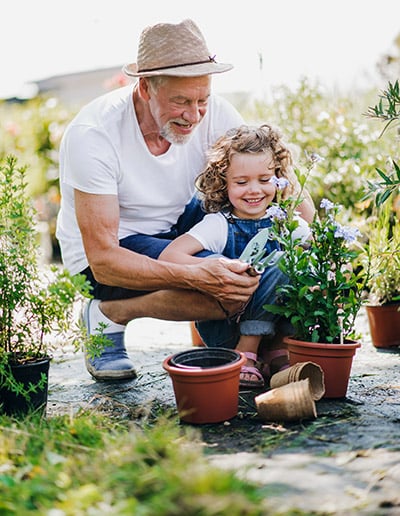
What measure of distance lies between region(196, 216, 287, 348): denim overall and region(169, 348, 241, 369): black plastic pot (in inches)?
13.8

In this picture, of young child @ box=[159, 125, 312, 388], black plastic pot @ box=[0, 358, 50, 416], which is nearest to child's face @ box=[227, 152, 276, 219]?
young child @ box=[159, 125, 312, 388]

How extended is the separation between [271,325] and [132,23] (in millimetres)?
4567

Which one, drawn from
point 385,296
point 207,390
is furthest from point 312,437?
point 385,296

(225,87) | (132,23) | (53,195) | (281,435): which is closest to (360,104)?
(132,23)

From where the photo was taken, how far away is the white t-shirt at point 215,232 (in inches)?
121

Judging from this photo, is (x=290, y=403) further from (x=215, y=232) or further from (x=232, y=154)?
(x=232, y=154)

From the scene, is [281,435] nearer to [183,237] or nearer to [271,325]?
[271,325]

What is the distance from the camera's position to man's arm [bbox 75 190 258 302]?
113 inches

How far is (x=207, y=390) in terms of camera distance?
239cm

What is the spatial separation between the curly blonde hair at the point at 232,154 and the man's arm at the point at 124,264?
0.39 m

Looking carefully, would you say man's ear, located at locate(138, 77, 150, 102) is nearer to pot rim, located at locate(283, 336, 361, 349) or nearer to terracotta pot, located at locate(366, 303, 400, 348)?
pot rim, located at locate(283, 336, 361, 349)

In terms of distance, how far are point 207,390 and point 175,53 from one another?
1.42 m

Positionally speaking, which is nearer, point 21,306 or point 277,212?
point 21,306

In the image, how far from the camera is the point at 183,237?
3.08 meters
